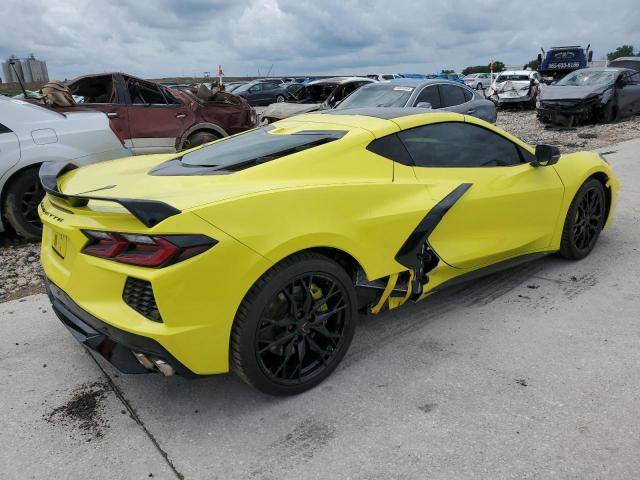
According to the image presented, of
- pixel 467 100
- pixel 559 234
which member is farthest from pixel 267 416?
pixel 467 100

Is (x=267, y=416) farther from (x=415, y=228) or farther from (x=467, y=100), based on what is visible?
(x=467, y=100)

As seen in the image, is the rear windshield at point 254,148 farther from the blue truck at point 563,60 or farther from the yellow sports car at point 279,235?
the blue truck at point 563,60

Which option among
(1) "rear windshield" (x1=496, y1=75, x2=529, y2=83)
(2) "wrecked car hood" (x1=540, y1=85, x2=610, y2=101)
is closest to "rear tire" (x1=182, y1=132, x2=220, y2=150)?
(2) "wrecked car hood" (x1=540, y1=85, x2=610, y2=101)

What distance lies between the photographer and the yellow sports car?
2.25 metres

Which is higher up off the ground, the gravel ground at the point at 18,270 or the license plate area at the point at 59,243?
the license plate area at the point at 59,243

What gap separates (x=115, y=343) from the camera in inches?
92.0

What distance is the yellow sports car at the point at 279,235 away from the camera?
2250mm

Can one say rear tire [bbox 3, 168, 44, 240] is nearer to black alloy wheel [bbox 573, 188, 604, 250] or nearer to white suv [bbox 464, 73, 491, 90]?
black alloy wheel [bbox 573, 188, 604, 250]

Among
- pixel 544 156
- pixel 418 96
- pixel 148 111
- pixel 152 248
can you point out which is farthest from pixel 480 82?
pixel 152 248

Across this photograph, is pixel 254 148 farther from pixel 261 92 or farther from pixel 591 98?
pixel 261 92

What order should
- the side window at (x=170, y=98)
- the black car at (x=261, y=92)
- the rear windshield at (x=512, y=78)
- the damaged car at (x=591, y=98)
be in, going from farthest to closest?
the black car at (x=261, y=92), the rear windshield at (x=512, y=78), the damaged car at (x=591, y=98), the side window at (x=170, y=98)

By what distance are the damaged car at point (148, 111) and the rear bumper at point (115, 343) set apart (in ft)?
17.1

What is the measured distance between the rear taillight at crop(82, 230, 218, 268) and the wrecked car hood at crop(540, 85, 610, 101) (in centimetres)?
1305

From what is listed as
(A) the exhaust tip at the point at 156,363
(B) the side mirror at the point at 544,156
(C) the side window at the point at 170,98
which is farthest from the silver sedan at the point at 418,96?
(A) the exhaust tip at the point at 156,363
